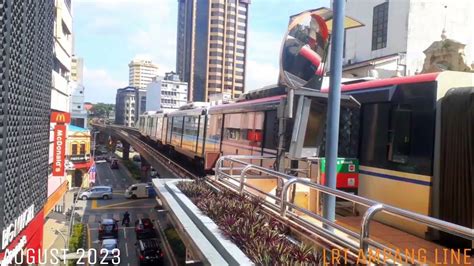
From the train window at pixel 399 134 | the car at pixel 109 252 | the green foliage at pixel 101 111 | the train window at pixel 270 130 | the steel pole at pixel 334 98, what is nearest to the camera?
the steel pole at pixel 334 98

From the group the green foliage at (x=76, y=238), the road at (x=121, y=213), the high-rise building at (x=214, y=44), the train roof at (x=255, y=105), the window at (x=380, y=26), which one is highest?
the high-rise building at (x=214, y=44)

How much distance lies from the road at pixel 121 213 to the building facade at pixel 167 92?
47.1 m

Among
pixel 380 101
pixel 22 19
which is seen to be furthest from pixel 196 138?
pixel 380 101

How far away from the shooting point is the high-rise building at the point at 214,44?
10056 centimetres

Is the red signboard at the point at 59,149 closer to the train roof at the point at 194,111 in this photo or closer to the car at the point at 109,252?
the car at the point at 109,252

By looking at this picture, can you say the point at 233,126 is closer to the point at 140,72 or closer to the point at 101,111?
the point at 101,111

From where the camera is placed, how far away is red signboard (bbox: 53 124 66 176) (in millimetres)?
25422

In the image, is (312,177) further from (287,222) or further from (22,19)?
(22,19)

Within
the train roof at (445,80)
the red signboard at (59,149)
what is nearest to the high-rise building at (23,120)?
the red signboard at (59,149)

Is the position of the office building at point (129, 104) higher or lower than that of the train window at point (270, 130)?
higher

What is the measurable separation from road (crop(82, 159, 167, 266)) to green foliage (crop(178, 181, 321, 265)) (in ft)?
66.2

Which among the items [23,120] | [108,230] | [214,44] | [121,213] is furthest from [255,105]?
[214,44]

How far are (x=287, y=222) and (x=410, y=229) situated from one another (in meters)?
1.86

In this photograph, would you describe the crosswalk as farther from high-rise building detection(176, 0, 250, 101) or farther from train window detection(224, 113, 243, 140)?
high-rise building detection(176, 0, 250, 101)
